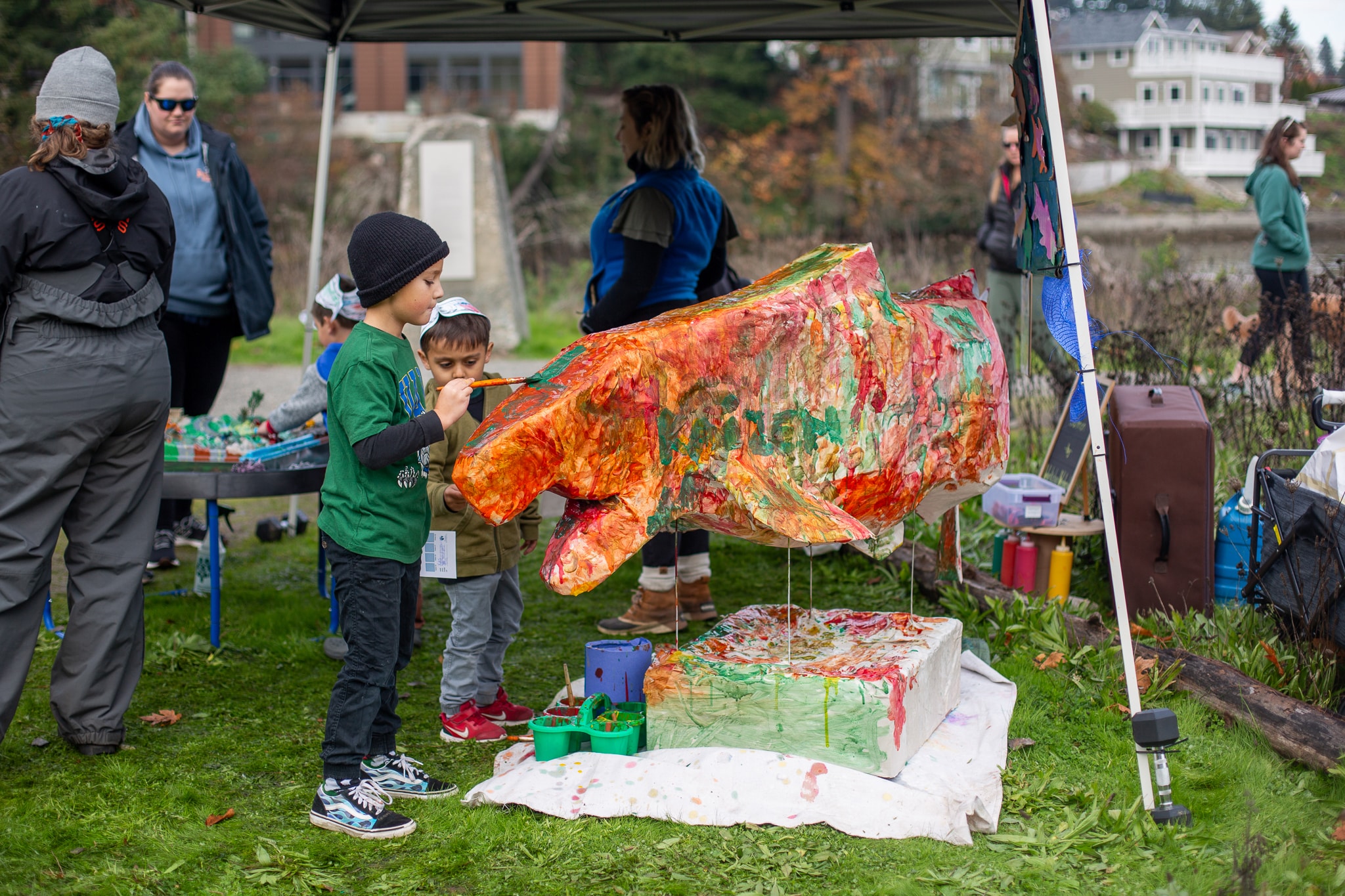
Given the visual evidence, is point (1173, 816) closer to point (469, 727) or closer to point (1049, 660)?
point (1049, 660)

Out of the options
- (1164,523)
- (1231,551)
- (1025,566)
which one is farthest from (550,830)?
(1231,551)

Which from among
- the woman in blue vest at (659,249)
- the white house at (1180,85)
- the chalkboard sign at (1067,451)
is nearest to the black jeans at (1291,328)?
the chalkboard sign at (1067,451)

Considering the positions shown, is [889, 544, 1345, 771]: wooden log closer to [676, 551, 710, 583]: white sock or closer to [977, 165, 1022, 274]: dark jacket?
[676, 551, 710, 583]: white sock

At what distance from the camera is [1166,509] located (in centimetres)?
470

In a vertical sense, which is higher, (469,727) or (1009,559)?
(1009,559)

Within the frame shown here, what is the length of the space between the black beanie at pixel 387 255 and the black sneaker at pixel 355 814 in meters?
1.35

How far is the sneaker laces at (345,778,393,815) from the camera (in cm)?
321

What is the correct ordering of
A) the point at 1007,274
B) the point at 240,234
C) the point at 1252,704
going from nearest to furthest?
the point at 1252,704, the point at 240,234, the point at 1007,274

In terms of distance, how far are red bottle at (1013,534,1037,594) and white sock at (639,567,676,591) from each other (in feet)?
4.98

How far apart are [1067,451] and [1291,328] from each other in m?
1.58

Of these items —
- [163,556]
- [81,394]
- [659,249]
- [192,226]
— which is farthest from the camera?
[163,556]

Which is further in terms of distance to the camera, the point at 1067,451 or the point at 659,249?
the point at 1067,451

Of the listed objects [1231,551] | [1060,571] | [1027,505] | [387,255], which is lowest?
[1060,571]

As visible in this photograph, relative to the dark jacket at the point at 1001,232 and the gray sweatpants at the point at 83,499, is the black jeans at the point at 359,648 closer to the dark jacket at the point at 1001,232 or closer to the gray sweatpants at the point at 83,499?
the gray sweatpants at the point at 83,499
